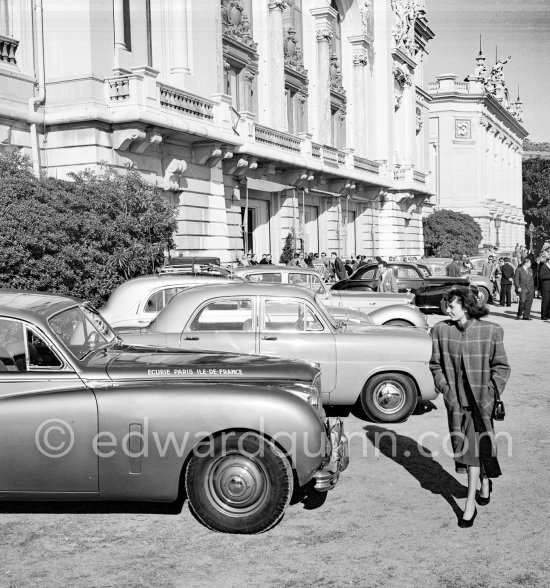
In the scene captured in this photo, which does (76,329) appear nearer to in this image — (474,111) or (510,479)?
(510,479)

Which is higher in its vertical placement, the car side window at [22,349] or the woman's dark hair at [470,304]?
the woman's dark hair at [470,304]

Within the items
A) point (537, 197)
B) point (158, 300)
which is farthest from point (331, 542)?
point (537, 197)

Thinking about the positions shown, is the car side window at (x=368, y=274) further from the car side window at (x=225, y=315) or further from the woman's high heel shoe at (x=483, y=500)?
the woman's high heel shoe at (x=483, y=500)

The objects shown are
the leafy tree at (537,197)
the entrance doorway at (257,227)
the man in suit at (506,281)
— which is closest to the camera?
the man in suit at (506,281)

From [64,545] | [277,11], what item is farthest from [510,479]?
[277,11]

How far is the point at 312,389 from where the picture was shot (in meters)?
5.79

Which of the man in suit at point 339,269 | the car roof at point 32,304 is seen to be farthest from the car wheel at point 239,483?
the man in suit at point 339,269

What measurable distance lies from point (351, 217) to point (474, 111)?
151 ft

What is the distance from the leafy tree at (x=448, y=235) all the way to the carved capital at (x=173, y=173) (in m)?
40.9

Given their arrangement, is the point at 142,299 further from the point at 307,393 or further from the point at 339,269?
the point at 339,269

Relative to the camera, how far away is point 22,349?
572 centimetres

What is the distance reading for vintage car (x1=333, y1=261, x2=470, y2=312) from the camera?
22062mm

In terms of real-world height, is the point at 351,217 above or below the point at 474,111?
below

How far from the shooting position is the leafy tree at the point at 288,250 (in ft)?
106
